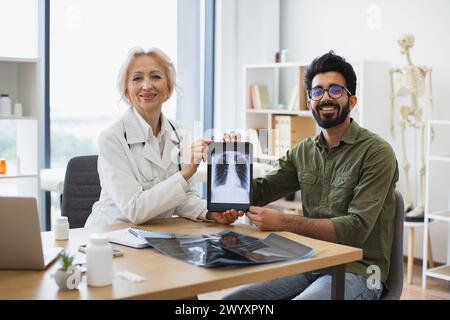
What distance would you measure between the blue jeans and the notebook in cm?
42

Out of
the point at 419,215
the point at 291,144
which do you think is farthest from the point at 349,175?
the point at 291,144

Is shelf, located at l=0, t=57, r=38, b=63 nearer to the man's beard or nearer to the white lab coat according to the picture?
the white lab coat

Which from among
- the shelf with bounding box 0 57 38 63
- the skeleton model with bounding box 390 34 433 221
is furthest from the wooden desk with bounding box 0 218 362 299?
the skeleton model with bounding box 390 34 433 221

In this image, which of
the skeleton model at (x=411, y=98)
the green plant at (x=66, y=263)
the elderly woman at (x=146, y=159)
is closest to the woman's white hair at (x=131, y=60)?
the elderly woman at (x=146, y=159)

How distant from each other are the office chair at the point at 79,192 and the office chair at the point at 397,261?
132 centimetres

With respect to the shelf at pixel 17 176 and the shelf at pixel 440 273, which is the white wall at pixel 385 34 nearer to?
Result: the shelf at pixel 440 273

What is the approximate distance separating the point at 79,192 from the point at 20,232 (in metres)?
1.15

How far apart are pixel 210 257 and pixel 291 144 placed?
348 cm

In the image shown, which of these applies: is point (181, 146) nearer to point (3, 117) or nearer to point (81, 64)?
point (3, 117)

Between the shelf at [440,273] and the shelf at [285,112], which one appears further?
the shelf at [285,112]

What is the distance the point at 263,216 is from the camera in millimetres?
2256

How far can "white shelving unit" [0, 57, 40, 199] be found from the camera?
4.16 m

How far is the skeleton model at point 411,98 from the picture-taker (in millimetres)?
4484

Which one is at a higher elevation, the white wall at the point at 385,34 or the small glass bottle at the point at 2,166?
the white wall at the point at 385,34
